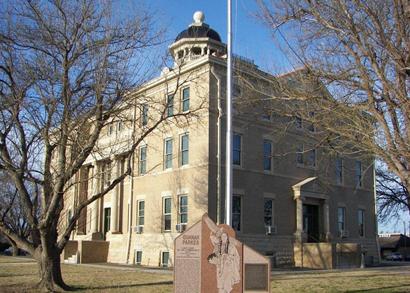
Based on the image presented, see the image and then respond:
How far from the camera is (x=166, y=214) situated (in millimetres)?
32062

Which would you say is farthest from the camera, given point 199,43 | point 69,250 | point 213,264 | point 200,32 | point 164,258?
point 69,250

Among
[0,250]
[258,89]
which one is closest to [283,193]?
[258,89]

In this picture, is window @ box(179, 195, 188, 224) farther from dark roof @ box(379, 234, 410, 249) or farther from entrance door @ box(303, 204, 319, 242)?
dark roof @ box(379, 234, 410, 249)

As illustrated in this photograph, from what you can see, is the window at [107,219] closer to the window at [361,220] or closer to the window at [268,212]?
the window at [268,212]

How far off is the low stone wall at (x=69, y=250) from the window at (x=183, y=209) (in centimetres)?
1139

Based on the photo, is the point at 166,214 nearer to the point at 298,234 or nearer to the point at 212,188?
the point at 212,188

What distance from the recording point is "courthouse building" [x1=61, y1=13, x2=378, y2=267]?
1164 inches

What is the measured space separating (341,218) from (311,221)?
318 cm

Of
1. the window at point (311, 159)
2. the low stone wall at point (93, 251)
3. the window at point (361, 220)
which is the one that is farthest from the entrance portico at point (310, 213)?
the low stone wall at point (93, 251)

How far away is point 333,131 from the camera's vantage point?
14617mm

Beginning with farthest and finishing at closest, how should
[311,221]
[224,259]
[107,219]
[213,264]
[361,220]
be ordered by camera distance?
[361,220]
[107,219]
[311,221]
[224,259]
[213,264]

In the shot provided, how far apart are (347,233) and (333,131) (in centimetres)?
2457

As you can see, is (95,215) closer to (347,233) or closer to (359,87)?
(347,233)

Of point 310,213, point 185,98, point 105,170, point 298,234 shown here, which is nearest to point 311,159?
point 310,213
